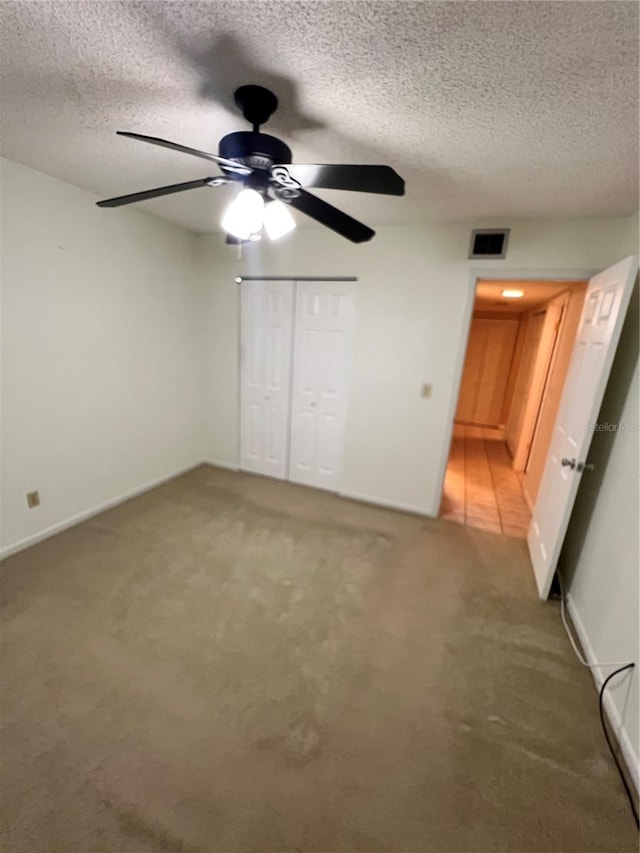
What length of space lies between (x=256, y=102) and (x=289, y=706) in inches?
90.8

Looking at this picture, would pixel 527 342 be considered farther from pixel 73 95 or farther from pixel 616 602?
pixel 73 95

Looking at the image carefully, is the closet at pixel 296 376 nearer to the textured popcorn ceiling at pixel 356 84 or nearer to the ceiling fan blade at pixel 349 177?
the textured popcorn ceiling at pixel 356 84

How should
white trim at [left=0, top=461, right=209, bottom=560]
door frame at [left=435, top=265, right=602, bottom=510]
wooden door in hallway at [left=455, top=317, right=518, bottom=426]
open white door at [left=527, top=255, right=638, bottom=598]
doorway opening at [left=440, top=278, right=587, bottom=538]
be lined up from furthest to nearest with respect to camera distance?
wooden door in hallway at [left=455, top=317, right=518, bottom=426] < doorway opening at [left=440, top=278, right=587, bottom=538] < door frame at [left=435, top=265, right=602, bottom=510] < white trim at [left=0, top=461, right=209, bottom=560] < open white door at [left=527, top=255, right=638, bottom=598]

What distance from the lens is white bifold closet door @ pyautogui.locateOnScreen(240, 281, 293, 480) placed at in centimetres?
342

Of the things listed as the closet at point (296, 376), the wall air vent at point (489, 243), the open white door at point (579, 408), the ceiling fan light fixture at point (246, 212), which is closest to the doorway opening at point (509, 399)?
the wall air vent at point (489, 243)

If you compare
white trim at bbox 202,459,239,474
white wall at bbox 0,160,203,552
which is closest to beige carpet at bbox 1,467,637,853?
white wall at bbox 0,160,203,552

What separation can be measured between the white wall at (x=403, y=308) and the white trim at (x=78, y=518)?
1.43m

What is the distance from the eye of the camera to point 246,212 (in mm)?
1382

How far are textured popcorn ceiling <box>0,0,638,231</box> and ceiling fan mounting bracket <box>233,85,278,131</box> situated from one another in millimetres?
32

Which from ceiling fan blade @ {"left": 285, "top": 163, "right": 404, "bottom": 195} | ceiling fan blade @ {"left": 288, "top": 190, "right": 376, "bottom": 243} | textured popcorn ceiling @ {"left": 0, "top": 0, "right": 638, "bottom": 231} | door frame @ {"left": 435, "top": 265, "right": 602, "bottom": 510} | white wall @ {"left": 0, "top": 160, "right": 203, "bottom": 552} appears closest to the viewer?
textured popcorn ceiling @ {"left": 0, "top": 0, "right": 638, "bottom": 231}

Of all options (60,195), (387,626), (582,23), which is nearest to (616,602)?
(387,626)

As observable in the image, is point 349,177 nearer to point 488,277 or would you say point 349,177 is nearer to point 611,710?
point 488,277

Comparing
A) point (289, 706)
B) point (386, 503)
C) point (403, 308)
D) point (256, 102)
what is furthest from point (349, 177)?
point (386, 503)

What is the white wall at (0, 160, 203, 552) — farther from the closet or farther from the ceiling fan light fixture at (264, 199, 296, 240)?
the ceiling fan light fixture at (264, 199, 296, 240)
